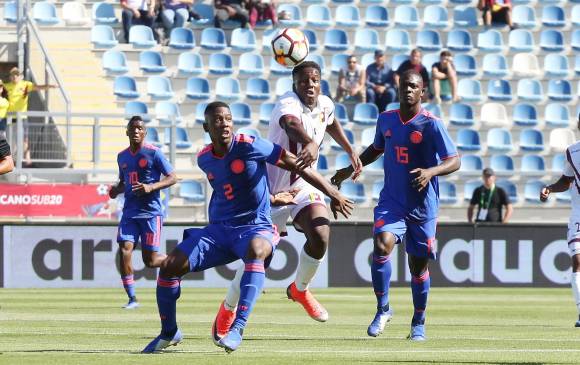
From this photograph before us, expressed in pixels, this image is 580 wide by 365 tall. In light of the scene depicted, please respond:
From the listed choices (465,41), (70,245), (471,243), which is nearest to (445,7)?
(465,41)

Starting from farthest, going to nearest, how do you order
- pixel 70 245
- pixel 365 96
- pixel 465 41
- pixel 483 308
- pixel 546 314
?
pixel 465 41, pixel 365 96, pixel 70 245, pixel 483 308, pixel 546 314

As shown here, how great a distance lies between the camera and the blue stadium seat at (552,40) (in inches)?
1172

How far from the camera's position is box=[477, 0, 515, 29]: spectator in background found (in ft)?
97.7

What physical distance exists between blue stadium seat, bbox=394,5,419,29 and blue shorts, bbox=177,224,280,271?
20.5 m

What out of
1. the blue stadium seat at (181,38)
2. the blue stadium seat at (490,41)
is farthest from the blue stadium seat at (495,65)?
the blue stadium seat at (181,38)

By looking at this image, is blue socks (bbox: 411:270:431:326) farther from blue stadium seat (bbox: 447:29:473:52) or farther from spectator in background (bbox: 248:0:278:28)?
blue stadium seat (bbox: 447:29:473:52)

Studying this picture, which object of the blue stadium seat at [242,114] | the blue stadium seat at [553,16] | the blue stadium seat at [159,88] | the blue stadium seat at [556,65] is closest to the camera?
the blue stadium seat at [242,114]

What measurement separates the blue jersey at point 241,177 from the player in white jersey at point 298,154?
5.47ft

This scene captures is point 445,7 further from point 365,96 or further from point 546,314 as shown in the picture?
point 546,314

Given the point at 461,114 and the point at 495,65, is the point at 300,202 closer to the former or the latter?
the point at 461,114

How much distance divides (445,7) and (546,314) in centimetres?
1536

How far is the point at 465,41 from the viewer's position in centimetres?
2955

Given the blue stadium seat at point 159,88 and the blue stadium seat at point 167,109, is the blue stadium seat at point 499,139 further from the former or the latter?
the blue stadium seat at point 159,88

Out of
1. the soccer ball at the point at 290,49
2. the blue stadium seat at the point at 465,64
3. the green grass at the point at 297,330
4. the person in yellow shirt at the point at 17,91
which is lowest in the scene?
the green grass at the point at 297,330
